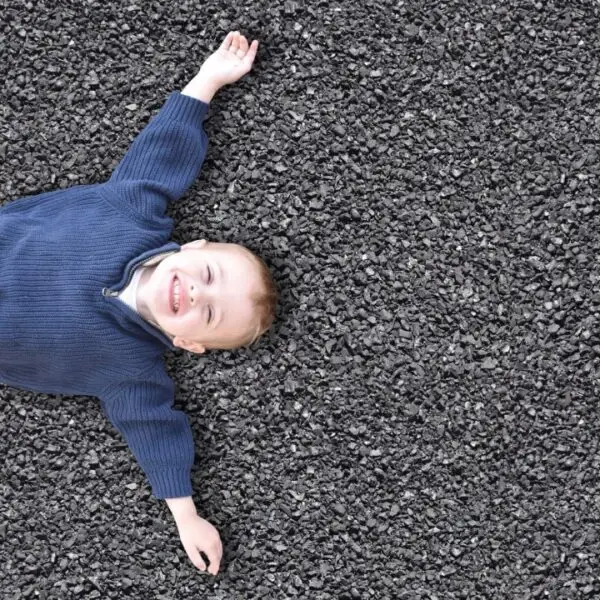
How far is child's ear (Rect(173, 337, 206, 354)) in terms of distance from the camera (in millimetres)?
1227

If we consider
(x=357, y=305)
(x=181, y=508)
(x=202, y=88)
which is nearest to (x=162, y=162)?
(x=202, y=88)

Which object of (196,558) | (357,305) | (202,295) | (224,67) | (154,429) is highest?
(224,67)

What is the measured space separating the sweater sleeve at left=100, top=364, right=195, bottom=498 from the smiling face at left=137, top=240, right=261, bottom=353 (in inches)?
4.3

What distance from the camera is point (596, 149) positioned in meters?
1.31

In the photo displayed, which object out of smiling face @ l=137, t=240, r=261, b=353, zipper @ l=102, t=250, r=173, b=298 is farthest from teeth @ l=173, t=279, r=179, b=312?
zipper @ l=102, t=250, r=173, b=298

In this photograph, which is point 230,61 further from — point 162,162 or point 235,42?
point 162,162

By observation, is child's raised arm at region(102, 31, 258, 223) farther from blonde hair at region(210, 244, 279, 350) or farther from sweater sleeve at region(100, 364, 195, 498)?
sweater sleeve at region(100, 364, 195, 498)

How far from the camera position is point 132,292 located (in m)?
1.26

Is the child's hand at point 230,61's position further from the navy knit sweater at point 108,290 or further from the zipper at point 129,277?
the zipper at point 129,277

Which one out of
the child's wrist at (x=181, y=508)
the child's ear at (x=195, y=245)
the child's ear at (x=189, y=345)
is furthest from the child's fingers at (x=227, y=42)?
the child's wrist at (x=181, y=508)

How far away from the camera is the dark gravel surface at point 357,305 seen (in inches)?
51.7

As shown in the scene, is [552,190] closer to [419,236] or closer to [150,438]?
[419,236]

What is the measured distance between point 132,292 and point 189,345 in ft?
0.41

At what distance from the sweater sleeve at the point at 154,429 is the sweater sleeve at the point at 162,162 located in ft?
0.90
